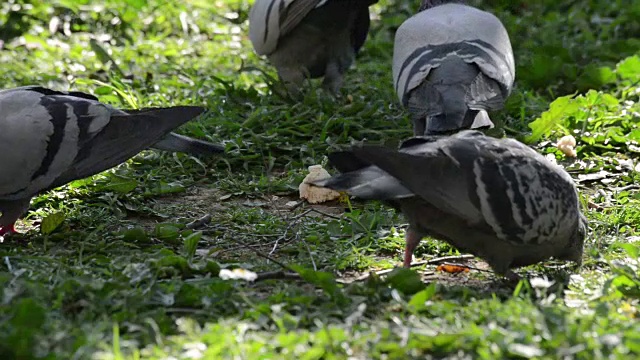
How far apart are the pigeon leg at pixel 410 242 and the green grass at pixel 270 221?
5.7 inches

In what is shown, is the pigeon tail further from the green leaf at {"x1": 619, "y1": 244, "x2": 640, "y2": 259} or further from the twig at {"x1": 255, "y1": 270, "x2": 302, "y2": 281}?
the green leaf at {"x1": 619, "y1": 244, "x2": 640, "y2": 259}

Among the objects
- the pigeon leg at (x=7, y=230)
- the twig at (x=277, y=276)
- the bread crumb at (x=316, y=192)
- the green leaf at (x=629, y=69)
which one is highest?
the twig at (x=277, y=276)

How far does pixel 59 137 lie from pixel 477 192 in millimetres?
2117

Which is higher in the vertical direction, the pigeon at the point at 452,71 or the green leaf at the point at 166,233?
the pigeon at the point at 452,71

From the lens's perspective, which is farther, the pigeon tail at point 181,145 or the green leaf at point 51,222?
the pigeon tail at point 181,145

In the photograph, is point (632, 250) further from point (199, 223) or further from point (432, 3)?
point (432, 3)

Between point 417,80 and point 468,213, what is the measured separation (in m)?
1.47

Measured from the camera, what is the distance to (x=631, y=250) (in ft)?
14.7

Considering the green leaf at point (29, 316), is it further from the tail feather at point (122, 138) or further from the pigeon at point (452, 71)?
the pigeon at point (452, 71)

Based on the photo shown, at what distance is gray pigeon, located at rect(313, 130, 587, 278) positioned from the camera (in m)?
4.11

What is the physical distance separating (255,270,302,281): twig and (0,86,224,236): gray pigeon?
4.08 feet

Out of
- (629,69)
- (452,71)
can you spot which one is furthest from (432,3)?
(629,69)

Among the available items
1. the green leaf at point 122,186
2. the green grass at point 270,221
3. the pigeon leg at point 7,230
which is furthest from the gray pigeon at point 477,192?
the pigeon leg at point 7,230

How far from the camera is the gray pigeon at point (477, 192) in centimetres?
411
